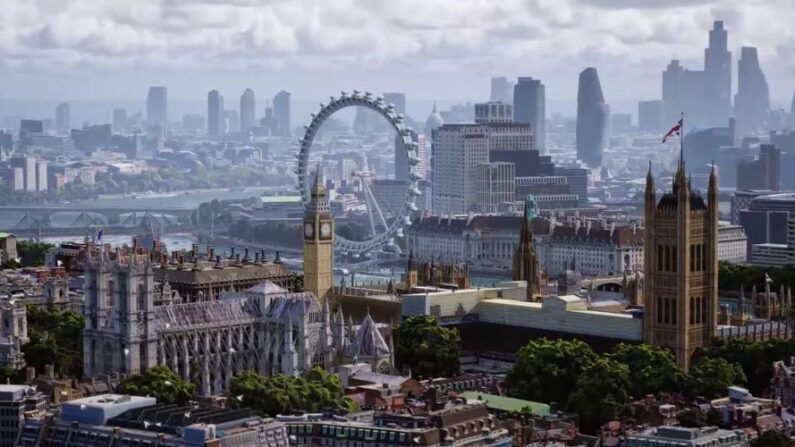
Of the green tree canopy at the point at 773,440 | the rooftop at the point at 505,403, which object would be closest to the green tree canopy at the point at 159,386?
the rooftop at the point at 505,403

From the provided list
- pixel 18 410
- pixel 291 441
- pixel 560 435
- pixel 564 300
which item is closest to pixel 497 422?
pixel 560 435

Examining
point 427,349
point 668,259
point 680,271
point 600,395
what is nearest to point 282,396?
point 600,395

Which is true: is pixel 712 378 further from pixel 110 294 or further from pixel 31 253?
pixel 31 253

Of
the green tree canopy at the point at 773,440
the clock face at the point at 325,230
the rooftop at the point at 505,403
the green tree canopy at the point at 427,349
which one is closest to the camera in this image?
the green tree canopy at the point at 773,440

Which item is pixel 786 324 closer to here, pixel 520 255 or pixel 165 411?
pixel 520 255

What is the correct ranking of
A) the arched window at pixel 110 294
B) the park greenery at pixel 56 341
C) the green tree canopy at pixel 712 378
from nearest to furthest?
the green tree canopy at pixel 712 378
the arched window at pixel 110 294
the park greenery at pixel 56 341

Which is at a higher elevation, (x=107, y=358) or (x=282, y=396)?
(x=107, y=358)

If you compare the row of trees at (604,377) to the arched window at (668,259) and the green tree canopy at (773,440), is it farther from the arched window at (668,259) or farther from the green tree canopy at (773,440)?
the green tree canopy at (773,440)

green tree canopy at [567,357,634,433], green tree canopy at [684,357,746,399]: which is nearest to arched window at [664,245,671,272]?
green tree canopy at [684,357,746,399]
